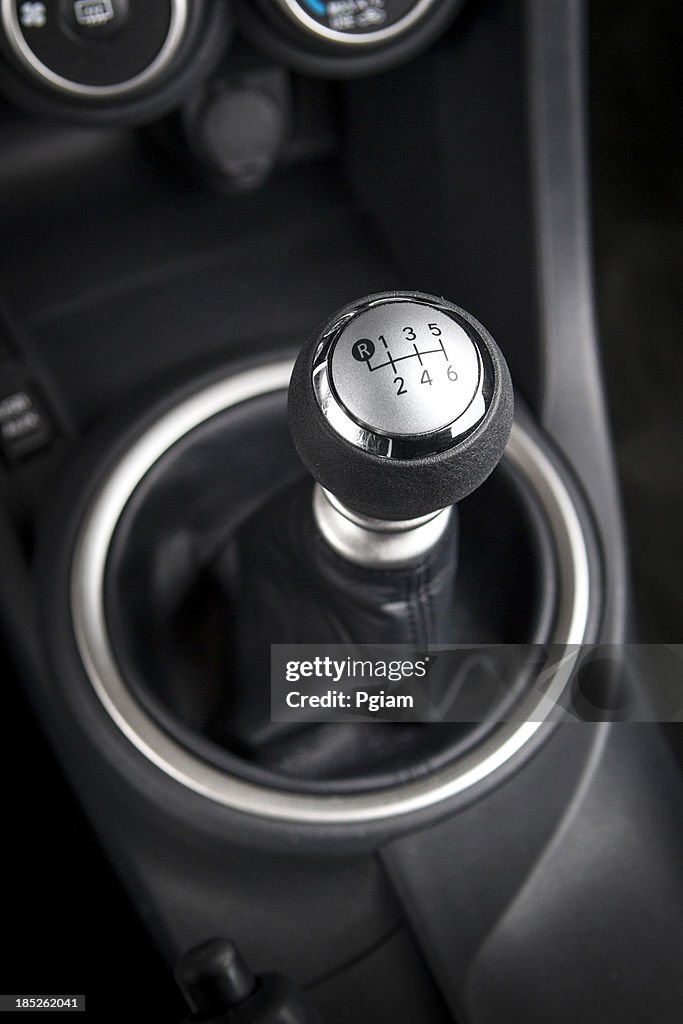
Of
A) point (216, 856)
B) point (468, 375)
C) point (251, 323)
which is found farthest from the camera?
point (251, 323)

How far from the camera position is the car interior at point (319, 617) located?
48cm

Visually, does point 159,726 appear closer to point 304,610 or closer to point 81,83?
point 304,610

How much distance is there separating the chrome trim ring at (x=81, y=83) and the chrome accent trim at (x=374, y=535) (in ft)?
0.82

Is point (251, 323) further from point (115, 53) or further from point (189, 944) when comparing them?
point (189, 944)

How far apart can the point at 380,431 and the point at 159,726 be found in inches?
9.7

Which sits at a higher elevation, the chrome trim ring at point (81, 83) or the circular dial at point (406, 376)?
the chrome trim ring at point (81, 83)

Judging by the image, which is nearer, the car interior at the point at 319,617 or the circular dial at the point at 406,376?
the circular dial at the point at 406,376

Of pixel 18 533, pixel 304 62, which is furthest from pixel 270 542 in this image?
pixel 304 62

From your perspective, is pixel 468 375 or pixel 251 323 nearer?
pixel 468 375

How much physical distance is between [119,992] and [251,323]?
0.40m

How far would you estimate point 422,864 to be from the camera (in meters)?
0.50

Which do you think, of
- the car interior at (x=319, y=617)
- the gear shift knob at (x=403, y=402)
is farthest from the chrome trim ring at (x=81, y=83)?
the gear shift knob at (x=403, y=402)

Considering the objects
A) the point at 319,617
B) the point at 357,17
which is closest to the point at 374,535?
the point at 319,617
